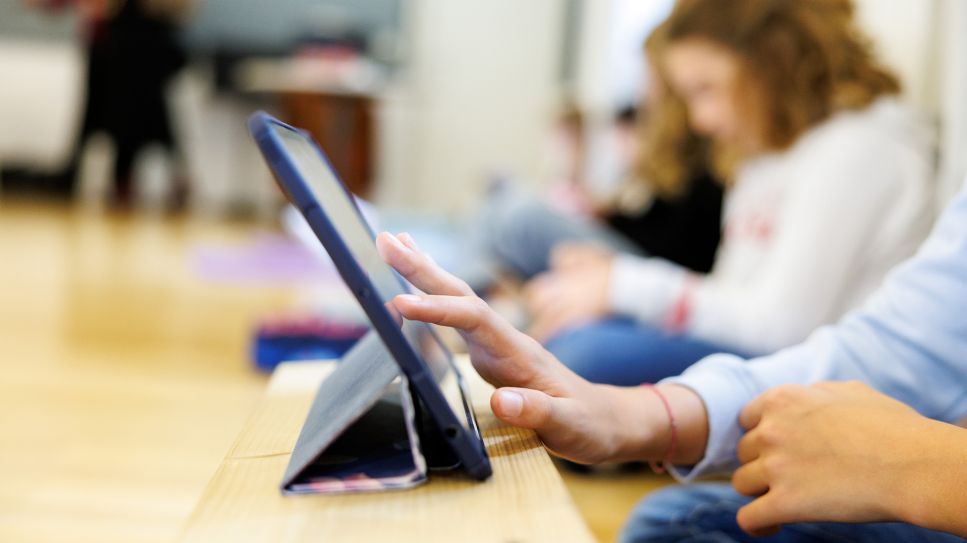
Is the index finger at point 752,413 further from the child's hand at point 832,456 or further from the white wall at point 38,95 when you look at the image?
the white wall at point 38,95

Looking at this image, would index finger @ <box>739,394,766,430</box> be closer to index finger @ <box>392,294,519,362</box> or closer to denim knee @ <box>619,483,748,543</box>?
denim knee @ <box>619,483,748,543</box>

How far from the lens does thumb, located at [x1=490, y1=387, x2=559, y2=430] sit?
0.47 m

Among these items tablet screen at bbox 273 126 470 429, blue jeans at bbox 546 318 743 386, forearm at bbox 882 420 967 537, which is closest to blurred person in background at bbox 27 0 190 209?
blue jeans at bbox 546 318 743 386

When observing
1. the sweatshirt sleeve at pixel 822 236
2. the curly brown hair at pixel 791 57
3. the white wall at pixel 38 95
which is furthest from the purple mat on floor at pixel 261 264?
the white wall at pixel 38 95

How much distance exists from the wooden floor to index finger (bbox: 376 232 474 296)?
422 millimetres

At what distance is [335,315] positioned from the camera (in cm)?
229

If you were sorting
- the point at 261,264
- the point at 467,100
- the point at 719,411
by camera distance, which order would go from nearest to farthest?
the point at 719,411 → the point at 261,264 → the point at 467,100

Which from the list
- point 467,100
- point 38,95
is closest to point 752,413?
point 467,100

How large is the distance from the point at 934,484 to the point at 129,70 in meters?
5.07

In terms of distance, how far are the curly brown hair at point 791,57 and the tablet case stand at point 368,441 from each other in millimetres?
938

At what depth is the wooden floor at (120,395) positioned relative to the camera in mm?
1159

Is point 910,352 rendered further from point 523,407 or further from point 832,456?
point 523,407

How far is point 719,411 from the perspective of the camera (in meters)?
0.62

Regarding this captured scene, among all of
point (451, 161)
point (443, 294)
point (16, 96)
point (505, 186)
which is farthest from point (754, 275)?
point (16, 96)
